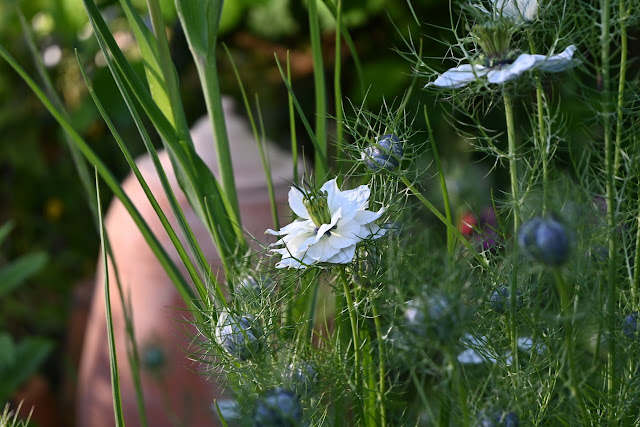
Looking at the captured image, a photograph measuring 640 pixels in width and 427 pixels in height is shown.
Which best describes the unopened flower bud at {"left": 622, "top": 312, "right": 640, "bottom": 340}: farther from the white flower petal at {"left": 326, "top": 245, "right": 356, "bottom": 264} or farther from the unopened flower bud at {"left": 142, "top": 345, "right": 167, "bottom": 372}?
the unopened flower bud at {"left": 142, "top": 345, "right": 167, "bottom": 372}

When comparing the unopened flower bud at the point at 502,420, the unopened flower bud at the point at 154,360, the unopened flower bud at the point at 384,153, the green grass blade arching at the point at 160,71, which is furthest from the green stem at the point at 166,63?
the unopened flower bud at the point at 154,360

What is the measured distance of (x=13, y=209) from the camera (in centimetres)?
132

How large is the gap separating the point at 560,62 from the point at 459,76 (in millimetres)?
40

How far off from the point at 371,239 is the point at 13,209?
1177mm

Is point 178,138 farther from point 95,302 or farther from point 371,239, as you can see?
point 95,302

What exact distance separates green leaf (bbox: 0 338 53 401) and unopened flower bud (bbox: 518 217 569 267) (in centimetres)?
67

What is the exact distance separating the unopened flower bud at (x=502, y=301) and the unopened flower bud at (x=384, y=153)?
7 centimetres

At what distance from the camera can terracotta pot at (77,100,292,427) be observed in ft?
2.69

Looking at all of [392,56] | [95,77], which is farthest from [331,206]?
[95,77]

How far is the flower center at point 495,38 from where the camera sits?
303 mm

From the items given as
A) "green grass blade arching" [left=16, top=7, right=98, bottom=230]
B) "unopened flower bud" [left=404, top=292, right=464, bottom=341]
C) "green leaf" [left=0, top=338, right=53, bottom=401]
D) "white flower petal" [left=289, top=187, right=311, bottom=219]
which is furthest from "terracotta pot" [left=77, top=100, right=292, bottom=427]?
"unopened flower bud" [left=404, top=292, right=464, bottom=341]

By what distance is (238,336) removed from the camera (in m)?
0.31

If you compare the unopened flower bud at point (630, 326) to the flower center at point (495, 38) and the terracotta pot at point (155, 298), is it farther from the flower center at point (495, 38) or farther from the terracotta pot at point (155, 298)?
the terracotta pot at point (155, 298)

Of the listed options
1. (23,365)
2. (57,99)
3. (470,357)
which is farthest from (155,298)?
(470,357)
